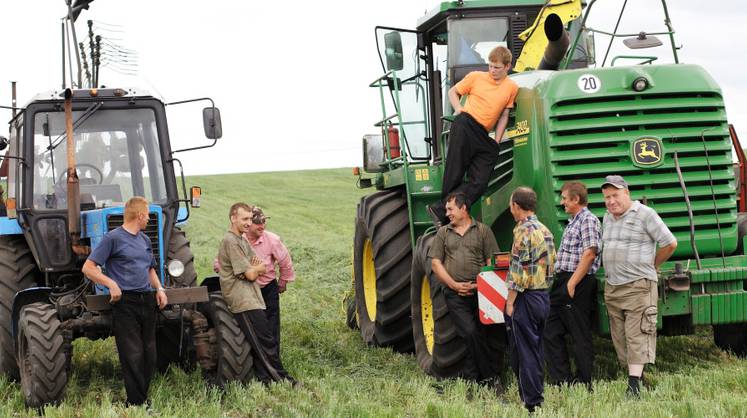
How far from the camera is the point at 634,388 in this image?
7.09 m

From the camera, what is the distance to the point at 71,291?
27.9 ft

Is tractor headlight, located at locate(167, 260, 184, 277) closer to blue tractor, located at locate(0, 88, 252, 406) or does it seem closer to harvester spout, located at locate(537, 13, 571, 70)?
blue tractor, located at locate(0, 88, 252, 406)

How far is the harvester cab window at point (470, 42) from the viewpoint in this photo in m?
9.34

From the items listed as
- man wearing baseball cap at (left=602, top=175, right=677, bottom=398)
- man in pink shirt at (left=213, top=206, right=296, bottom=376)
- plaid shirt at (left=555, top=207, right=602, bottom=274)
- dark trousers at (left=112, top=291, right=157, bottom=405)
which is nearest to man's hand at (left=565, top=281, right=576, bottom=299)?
plaid shirt at (left=555, top=207, right=602, bottom=274)

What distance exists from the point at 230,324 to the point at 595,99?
3250 millimetres

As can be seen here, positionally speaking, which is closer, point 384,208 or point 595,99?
point 595,99

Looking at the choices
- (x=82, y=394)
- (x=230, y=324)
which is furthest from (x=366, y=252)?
(x=82, y=394)

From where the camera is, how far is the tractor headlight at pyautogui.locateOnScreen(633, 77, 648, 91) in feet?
25.4

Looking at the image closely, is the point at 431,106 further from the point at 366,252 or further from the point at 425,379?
the point at 425,379

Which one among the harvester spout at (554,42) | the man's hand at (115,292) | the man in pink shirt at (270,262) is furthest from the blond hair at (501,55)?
the man's hand at (115,292)

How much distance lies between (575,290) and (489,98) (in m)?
1.64

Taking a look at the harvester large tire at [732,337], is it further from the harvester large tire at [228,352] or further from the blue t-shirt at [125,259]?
the blue t-shirt at [125,259]

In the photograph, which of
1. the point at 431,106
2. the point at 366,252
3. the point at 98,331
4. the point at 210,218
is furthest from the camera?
the point at 210,218

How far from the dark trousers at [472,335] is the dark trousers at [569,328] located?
0.45 metres
